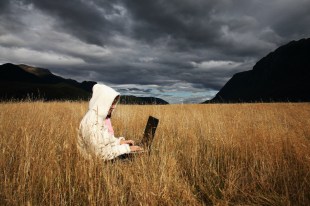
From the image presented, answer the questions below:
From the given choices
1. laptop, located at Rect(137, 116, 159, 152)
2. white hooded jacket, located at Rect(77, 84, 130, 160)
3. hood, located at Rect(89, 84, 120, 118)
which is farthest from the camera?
laptop, located at Rect(137, 116, 159, 152)

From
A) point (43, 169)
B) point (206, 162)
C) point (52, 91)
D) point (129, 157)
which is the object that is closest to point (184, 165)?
point (206, 162)

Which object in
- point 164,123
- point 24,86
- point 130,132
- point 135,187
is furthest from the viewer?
point 24,86

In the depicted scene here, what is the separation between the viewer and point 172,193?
2900 mm

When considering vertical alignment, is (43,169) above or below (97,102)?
below

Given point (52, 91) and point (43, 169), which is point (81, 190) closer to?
point (43, 169)

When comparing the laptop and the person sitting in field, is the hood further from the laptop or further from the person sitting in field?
the laptop

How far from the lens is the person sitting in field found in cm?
353

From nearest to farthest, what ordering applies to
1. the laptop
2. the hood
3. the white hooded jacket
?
1. the white hooded jacket
2. the hood
3. the laptop

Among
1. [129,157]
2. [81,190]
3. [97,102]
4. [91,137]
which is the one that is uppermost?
[97,102]

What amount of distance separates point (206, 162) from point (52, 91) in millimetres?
160555

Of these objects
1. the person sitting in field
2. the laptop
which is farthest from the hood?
the laptop

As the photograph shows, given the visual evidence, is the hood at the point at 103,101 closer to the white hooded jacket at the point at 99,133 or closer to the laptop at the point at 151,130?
the white hooded jacket at the point at 99,133

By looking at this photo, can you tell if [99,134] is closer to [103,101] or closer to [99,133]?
[99,133]

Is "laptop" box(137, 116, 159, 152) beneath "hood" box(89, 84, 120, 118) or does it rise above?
beneath
